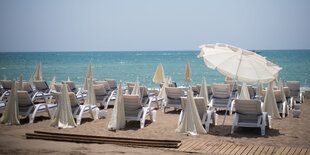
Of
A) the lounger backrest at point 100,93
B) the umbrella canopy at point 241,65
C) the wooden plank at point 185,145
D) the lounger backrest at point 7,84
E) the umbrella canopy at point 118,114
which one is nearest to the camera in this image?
the wooden plank at point 185,145

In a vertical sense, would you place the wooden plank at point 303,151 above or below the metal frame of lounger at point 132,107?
below

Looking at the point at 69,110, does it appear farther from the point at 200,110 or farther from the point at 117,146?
the point at 200,110

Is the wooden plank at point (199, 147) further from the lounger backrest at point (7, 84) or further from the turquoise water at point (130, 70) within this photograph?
the lounger backrest at point (7, 84)

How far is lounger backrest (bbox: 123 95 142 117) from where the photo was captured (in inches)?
324

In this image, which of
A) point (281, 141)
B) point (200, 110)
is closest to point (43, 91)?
point (200, 110)

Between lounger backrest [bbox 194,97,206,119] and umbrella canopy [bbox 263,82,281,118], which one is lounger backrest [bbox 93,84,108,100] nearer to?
lounger backrest [bbox 194,97,206,119]

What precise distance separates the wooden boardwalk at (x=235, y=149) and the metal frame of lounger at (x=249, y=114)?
1.29m

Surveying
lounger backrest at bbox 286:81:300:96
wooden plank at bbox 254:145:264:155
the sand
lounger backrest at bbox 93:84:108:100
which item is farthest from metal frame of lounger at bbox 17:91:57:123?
lounger backrest at bbox 286:81:300:96

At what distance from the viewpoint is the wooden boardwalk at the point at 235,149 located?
558cm

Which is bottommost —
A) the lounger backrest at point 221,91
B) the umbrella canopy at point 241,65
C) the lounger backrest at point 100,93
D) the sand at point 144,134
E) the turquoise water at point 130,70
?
the turquoise water at point 130,70

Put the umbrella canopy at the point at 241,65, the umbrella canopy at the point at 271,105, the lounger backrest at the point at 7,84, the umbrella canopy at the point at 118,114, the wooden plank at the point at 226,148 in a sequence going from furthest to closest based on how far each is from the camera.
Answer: the lounger backrest at the point at 7,84 → the umbrella canopy at the point at 271,105 → the umbrella canopy at the point at 118,114 → the umbrella canopy at the point at 241,65 → the wooden plank at the point at 226,148

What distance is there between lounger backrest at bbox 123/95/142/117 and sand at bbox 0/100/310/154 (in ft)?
0.99

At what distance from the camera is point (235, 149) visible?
5.79 metres

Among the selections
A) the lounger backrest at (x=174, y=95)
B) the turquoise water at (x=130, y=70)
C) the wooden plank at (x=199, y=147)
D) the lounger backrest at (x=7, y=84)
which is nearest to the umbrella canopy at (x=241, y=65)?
the wooden plank at (x=199, y=147)
